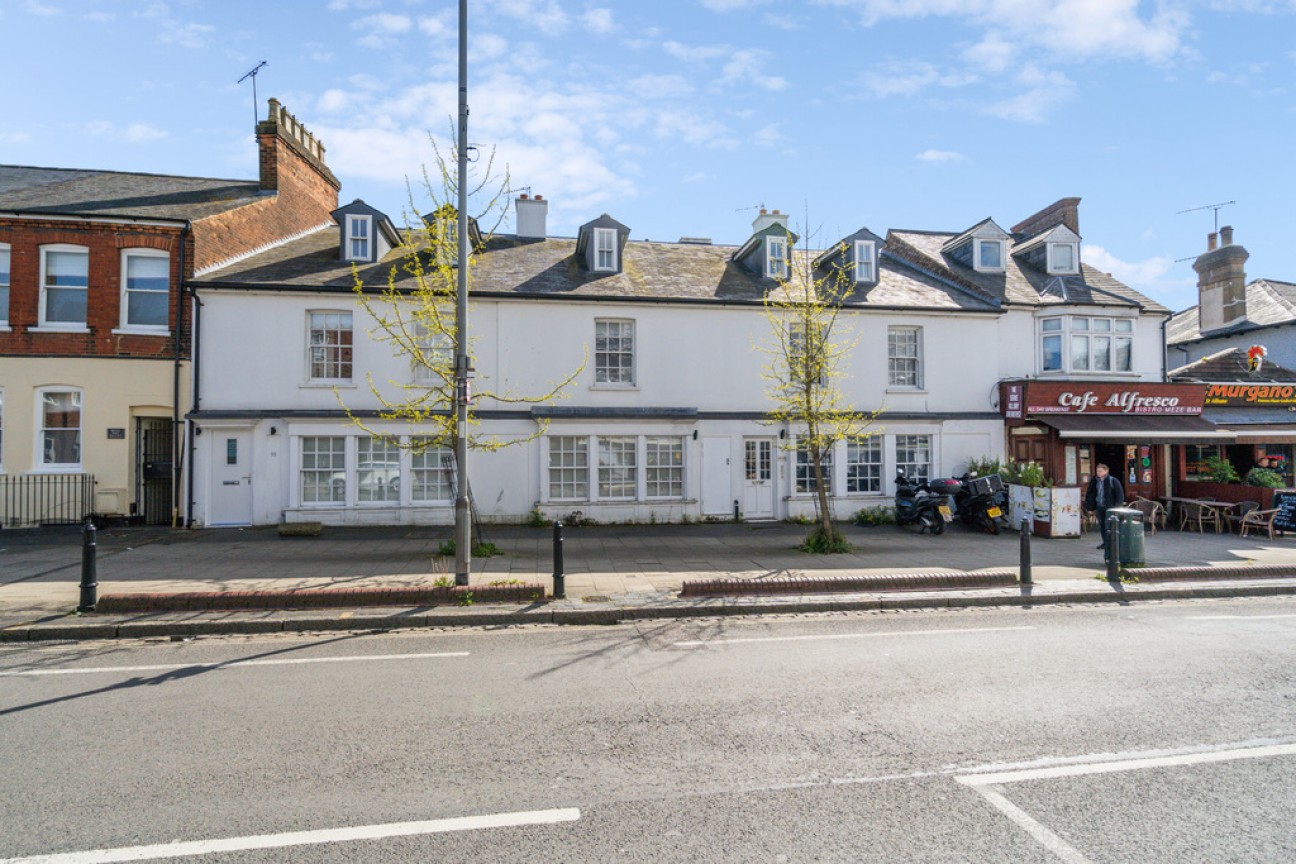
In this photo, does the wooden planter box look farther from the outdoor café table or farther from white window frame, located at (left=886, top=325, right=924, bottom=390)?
white window frame, located at (left=886, top=325, right=924, bottom=390)

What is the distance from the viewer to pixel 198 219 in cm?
1730

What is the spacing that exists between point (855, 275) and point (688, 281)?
5.18 metres

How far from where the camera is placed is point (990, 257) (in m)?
22.7

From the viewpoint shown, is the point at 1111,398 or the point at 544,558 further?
the point at 1111,398

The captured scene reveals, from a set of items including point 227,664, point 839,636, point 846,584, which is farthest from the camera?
point 846,584

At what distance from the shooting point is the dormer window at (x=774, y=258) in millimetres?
20562

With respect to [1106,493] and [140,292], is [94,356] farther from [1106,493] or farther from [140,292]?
[1106,493]

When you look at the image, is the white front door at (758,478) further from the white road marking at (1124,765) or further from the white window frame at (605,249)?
the white road marking at (1124,765)

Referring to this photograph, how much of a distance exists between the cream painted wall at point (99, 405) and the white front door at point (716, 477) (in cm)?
1337

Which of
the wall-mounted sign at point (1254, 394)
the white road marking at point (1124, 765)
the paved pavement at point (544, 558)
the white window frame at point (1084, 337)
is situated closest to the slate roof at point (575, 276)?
the white window frame at point (1084, 337)

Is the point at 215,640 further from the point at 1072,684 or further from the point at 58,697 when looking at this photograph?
the point at 1072,684

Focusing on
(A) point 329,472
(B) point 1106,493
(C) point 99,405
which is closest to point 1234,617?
(B) point 1106,493

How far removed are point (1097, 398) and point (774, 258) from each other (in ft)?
32.5

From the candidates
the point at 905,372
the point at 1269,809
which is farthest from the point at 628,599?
the point at 905,372
